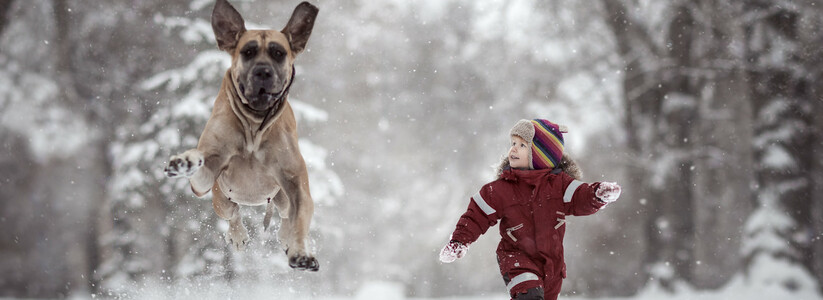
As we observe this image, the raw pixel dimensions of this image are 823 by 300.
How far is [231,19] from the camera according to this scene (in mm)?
2854

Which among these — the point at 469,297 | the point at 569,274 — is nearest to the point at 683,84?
the point at 569,274

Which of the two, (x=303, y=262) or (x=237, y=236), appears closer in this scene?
(x=303, y=262)

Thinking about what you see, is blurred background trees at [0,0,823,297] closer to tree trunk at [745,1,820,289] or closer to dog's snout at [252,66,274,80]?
tree trunk at [745,1,820,289]

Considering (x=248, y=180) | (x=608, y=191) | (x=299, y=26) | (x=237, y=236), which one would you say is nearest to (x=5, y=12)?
(x=237, y=236)

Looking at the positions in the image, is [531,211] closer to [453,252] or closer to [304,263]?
[453,252]

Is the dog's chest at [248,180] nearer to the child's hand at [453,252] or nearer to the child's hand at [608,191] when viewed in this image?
the child's hand at [453,252]

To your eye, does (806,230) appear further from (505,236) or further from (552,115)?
(505,236)

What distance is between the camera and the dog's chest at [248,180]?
3.03 m

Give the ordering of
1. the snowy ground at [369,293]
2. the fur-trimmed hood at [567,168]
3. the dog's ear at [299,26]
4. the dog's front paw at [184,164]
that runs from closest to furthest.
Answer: the dog's front paw at [184,164], the dog's ear at [299,26], the fur-trimmed hood at [567,168], the snowy ground at [369,293]

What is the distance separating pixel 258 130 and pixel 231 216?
28.7 inches

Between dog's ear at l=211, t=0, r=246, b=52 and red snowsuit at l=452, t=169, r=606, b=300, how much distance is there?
4.68ft

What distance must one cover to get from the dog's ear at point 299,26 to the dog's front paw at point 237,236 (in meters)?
1.13

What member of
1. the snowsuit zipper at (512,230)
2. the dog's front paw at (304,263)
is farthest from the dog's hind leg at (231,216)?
the snowsuit zipper at (512,230)

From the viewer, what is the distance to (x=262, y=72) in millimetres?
2635
